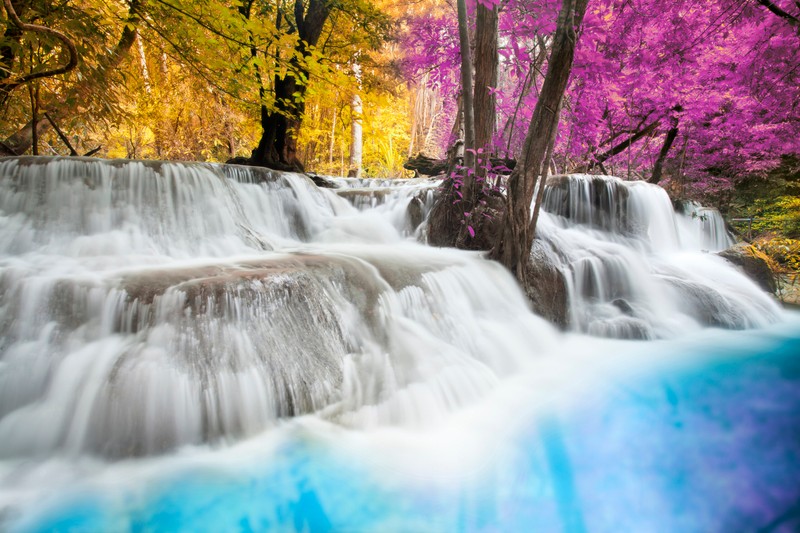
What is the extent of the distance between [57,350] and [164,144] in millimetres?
12325

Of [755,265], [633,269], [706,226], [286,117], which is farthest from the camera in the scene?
[706,226]

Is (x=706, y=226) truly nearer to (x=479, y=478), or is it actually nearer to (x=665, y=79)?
(x=665, y=79)

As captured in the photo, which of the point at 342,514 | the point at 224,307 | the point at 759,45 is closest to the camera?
the point at 342,514

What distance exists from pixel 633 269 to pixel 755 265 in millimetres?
2566

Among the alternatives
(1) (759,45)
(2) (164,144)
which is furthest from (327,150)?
(1) (759,45)

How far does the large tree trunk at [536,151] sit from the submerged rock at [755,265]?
422cm

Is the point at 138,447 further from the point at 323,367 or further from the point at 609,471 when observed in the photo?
the point at 609,471

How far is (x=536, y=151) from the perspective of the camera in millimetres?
4156

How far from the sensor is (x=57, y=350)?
7.41 feet

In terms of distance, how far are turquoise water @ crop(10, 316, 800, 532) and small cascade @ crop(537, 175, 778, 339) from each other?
185cm

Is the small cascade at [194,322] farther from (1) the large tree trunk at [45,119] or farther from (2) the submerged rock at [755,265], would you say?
(2) the submerged rock at [755,265]

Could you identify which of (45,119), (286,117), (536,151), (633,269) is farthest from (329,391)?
(45,119)

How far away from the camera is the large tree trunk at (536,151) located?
145 inches

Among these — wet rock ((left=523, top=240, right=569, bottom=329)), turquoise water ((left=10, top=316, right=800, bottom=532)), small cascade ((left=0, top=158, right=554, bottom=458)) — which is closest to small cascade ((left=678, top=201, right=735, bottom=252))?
wet rock ((left=523, top=240, right=569, bottom=329))
